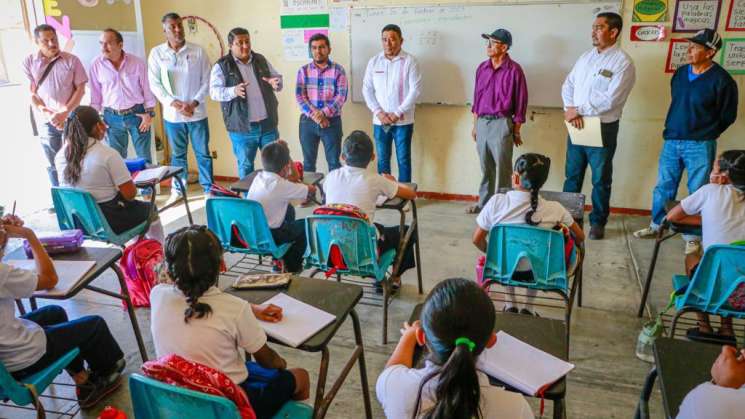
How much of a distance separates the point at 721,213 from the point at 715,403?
1605 millimetres

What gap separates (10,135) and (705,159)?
564cm

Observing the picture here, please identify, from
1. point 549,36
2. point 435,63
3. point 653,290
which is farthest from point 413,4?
point 653,290

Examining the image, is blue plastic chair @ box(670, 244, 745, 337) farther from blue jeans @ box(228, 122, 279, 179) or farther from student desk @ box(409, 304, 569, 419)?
blue jeans @ box(228, 122, 279, 179)

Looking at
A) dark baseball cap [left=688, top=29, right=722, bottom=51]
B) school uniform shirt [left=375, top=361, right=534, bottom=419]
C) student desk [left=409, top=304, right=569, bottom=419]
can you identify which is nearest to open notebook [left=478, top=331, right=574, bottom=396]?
student desk [left=409, top=304, right=569, bottom=419]

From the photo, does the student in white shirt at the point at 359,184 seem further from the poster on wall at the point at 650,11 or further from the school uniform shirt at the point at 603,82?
the poster on wall at the point at 650,11

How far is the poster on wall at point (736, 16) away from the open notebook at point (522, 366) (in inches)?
154

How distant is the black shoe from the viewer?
4344 millimetres

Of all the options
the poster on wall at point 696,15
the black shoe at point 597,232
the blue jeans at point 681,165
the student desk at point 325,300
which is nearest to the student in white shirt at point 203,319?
the student desk at point 325,300

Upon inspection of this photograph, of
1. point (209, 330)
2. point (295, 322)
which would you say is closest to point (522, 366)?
point (295, 322)

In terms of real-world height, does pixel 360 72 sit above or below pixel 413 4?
below

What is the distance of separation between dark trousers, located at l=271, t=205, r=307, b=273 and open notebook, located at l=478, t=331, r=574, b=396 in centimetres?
167

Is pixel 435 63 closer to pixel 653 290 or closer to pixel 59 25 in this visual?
pixel 653 290

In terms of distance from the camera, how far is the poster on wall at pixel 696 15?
4246 millimetres

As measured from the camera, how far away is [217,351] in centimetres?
159
